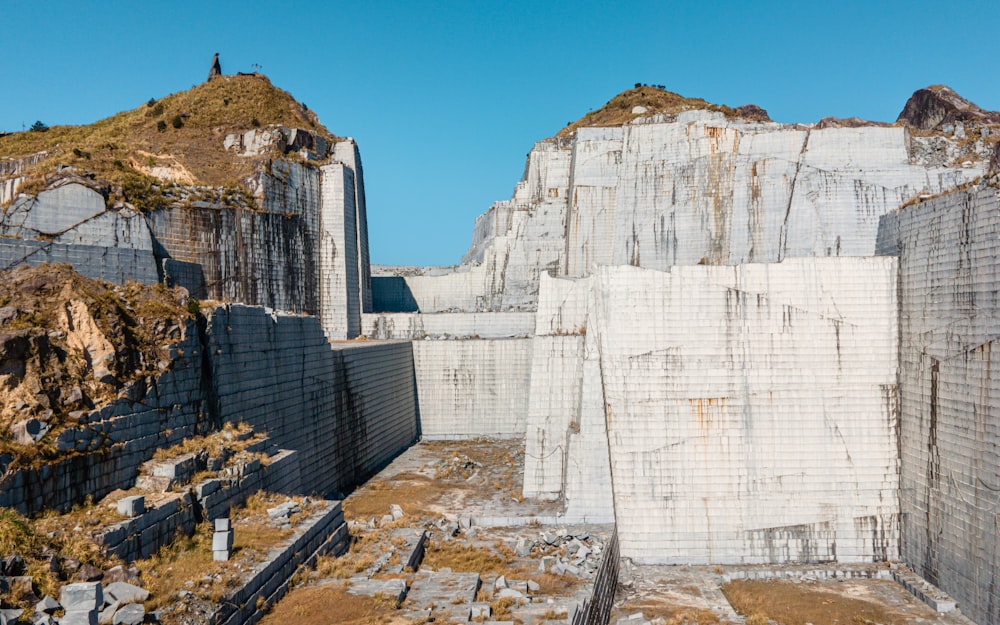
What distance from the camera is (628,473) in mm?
16906

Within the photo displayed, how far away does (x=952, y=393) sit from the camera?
14.5 m

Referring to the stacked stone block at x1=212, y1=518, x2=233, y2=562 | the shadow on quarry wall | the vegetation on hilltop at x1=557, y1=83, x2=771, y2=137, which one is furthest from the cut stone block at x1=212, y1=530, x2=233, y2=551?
the vegetation on hilltop at x1=557, y1=83, x2=771, y2=137

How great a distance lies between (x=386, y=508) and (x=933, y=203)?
15698 mm

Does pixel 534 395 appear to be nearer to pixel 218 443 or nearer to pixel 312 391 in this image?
pixel 312 391

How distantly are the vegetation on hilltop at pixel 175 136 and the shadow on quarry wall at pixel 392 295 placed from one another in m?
7.78

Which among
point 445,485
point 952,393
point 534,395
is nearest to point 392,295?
point 445,485

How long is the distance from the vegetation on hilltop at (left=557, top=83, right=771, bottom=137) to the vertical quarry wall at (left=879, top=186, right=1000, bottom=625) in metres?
18.6

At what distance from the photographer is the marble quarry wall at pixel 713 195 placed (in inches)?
973

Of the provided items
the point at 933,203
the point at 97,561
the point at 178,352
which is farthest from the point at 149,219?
the point at 933,203

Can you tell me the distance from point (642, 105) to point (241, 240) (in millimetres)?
22729

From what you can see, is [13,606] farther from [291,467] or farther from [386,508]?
[386,508]

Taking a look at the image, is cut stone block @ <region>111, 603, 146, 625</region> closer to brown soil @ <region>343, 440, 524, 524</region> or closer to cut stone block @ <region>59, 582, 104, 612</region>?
cut stone block @ <region>59, 582, 104, 612</region>

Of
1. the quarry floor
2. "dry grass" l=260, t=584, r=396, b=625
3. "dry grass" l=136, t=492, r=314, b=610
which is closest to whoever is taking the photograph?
"dry grass" l=136, t=492, r=314, b=610

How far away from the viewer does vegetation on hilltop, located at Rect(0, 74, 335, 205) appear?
2234 cm
